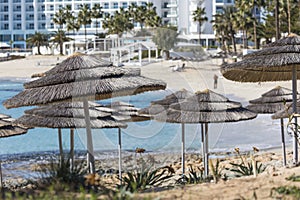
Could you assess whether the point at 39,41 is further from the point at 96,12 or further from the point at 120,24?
the point at 120,24

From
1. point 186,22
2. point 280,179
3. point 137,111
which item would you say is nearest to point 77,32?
point 186,22

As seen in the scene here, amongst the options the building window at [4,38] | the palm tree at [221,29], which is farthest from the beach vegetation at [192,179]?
the building window at [4,38]

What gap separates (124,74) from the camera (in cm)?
857

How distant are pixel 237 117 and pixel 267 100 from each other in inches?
104

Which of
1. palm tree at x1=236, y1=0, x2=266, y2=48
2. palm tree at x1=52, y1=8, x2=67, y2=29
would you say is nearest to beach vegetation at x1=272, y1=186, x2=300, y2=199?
palm tree at x1=236, y1=0, x2=266, y2=48

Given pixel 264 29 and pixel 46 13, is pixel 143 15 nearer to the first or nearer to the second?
pixel 264 29

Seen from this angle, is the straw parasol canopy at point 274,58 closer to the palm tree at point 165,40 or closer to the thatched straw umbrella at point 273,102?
the thatched straw umbrella at point 273,102

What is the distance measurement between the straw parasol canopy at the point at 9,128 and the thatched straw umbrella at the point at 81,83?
7.66 ft

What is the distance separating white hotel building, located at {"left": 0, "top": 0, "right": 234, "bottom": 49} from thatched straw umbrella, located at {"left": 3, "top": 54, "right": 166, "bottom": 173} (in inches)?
3432

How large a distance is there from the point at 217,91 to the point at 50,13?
75836 millimetres

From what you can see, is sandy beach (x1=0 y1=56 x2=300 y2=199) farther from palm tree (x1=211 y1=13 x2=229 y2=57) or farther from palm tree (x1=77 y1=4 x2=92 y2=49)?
palm tree (x1=77 y1=4 x2=92 y2=49)

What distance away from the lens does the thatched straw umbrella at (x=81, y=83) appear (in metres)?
8.09

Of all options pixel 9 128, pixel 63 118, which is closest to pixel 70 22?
pixel 9 128

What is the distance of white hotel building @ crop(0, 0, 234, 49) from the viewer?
320 ft
